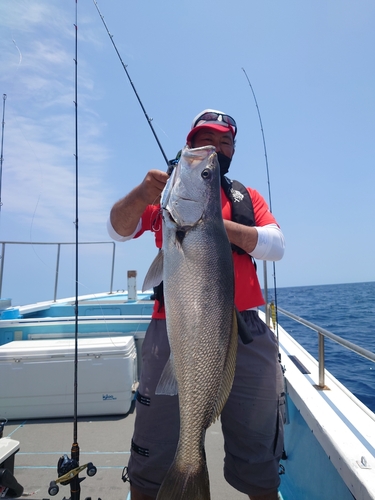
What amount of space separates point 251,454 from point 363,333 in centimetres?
1157

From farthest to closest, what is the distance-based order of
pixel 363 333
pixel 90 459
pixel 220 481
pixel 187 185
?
pixel 363 333 < pixel 90 459 < pixel 220 481 < pixel 187 185

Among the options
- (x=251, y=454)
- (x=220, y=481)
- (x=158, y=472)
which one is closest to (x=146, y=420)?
(x=158, y=472)

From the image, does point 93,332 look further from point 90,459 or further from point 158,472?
point 158,472

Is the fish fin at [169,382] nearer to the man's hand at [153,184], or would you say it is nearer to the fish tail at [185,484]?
the fish tail at [185,484]

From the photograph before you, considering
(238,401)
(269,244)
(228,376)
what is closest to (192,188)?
(269,244)

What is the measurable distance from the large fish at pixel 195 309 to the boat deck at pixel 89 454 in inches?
72.2

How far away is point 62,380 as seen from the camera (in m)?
4.21

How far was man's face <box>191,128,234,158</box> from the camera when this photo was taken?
2.16 meters

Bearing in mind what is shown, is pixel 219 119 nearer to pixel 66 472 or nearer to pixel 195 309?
pixel 195 309

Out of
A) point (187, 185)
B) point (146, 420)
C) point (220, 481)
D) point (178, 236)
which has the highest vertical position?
point (187, 185)

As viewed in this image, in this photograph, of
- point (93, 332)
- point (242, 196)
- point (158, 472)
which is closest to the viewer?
point (158, 472)

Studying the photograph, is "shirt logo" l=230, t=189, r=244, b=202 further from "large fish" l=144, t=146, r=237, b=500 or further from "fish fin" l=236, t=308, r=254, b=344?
"fish fin" l=236, t=308, r=254, b=344

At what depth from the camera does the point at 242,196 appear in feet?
7.33

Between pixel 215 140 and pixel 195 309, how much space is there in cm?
114
